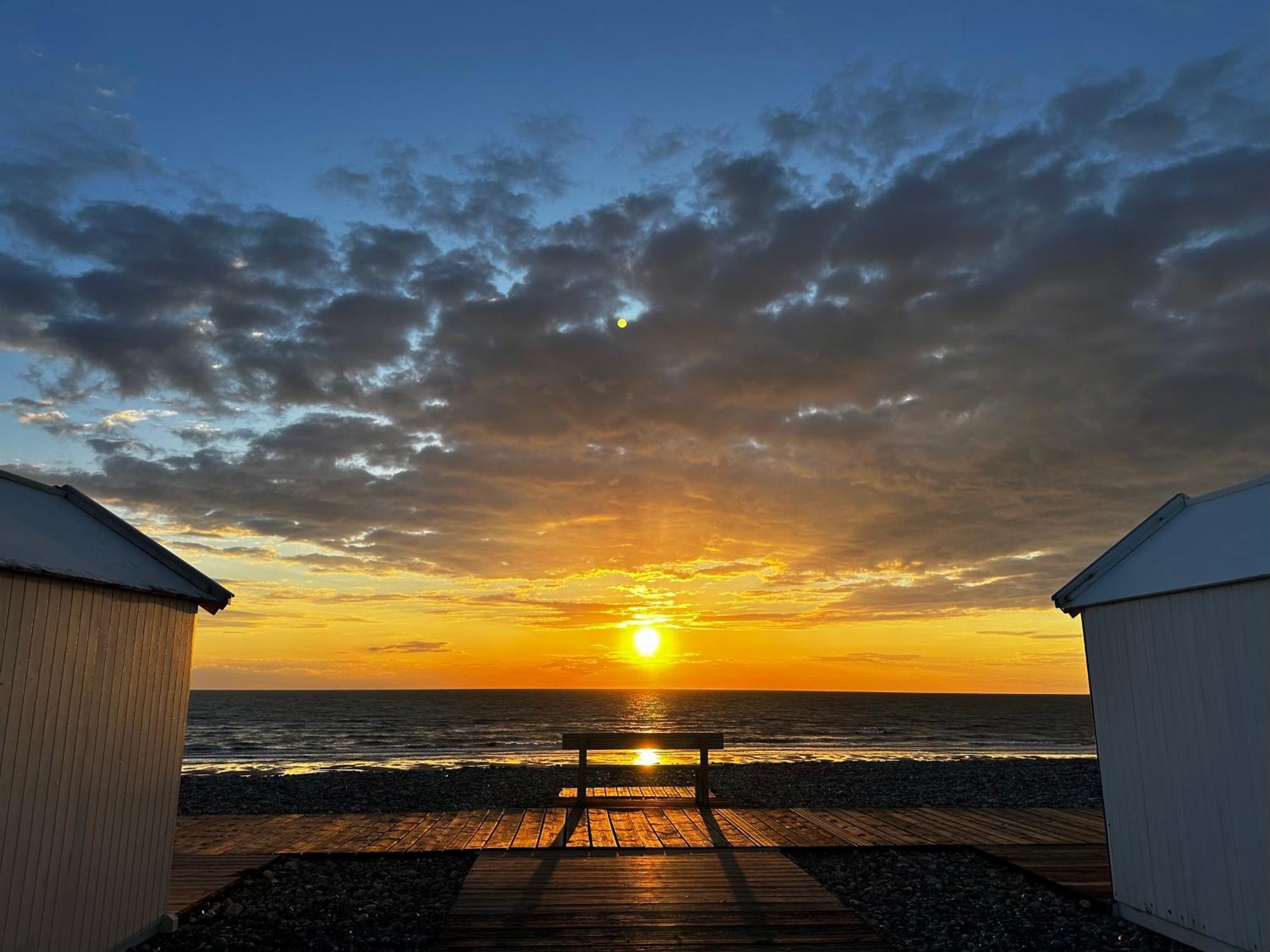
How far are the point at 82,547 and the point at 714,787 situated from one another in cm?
1754

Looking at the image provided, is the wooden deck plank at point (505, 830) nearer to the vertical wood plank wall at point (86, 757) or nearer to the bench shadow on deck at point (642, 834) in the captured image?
the bench shadow on deck at point (642, 834)

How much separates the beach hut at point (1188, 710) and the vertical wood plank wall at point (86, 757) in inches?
348

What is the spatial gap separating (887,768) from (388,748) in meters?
30.4

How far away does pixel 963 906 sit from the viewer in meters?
8.54

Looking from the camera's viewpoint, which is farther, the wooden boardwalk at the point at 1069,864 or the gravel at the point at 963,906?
the wooden boardwalk at the point at 1069,864

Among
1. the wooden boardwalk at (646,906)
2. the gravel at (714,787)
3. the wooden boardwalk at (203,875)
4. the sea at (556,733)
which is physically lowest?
the sea at (556,733)

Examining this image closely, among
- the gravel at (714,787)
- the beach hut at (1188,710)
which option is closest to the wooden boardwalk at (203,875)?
the gravel at (714,787)

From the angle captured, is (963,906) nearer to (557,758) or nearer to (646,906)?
(646,906)

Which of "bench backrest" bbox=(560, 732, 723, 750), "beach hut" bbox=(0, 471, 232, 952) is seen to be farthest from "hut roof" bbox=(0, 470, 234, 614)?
"bench backrest" bbox=(560, 732, 723, 750)

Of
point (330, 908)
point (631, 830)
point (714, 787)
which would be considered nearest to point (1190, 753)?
point (631, 830)

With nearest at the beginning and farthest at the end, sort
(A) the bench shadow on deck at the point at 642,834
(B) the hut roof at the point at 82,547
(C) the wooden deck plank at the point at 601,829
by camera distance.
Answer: (B) the hut roof at the point at 82,547 < (A) the bench shadow on deck at the point at 642,834 < (C) the wooden deck plank at the point at 601,829

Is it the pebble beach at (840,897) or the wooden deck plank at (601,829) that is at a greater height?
the wooden deck plank at (601,829)

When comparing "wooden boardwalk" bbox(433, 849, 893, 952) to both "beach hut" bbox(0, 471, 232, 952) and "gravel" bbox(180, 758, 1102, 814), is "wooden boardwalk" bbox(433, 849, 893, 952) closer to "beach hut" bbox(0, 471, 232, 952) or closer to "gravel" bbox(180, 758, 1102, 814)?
"beach hut" bbox(0, 471, 232, 952)

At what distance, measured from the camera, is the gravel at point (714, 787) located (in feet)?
59.8
